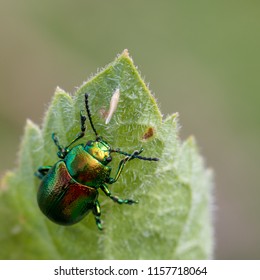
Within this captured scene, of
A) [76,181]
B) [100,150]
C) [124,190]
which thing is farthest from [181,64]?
[124,190]

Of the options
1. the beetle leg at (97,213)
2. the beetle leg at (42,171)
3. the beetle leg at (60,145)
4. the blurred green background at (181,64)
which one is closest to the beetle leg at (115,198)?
the beetle leg at (97,213)

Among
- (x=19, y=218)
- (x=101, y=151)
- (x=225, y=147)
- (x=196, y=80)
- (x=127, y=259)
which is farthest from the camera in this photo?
(x=196, y=80)

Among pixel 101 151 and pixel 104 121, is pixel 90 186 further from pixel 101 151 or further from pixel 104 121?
pixel 104 121

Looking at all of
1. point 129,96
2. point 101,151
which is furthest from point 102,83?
point 101,151

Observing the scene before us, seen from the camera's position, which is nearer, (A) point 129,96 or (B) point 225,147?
(A) point 129,96

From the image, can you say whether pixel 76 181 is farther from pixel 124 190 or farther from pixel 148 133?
pixel 148 133

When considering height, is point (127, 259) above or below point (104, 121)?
below

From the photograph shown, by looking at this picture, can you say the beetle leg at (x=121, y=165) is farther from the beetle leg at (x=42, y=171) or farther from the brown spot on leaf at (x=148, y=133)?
the beetle leg at (x=42, y=171)
